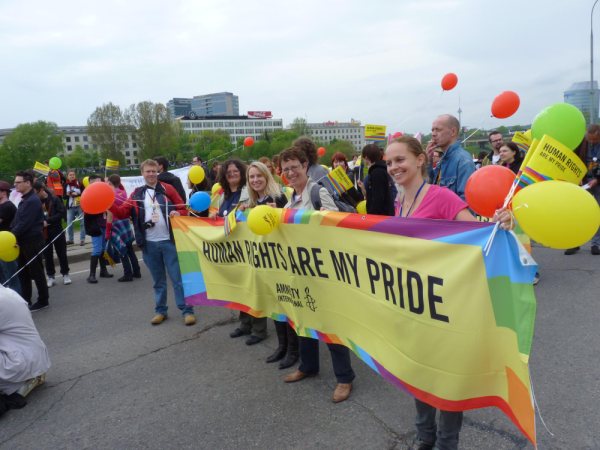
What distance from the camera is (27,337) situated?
11.9 ft

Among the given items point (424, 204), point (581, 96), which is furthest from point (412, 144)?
point (581, 96)

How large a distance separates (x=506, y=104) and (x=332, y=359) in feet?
12.1

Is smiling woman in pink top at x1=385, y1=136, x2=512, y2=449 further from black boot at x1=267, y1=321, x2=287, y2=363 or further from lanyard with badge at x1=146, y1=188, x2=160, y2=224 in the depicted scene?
lanyard with badge at x1=146, y1=188, x2=160, y2=224

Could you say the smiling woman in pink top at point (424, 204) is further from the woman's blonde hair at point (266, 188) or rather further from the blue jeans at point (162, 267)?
the blue jeans at point (162, 267)

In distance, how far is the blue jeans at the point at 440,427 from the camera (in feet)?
7.24

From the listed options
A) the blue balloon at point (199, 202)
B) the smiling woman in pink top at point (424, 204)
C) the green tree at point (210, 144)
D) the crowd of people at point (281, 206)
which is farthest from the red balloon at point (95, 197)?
the green tree at point (210, 144)

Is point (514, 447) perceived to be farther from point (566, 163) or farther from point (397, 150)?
point (397, 150)

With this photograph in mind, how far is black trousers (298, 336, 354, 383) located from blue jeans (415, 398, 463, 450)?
2.79 feet

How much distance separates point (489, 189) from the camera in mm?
2197

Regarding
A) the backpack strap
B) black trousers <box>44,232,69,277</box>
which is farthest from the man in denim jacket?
black trousers <box>44,232,69,277</box>

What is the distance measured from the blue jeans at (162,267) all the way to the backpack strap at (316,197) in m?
2.37

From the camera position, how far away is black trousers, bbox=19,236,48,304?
19.4 ft

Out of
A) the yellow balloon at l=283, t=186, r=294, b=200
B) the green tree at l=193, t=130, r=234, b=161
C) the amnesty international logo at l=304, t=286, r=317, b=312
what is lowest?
the amnesty international logo at l=304, t=286, r=317, b=312

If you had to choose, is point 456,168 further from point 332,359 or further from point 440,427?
point 440,427
